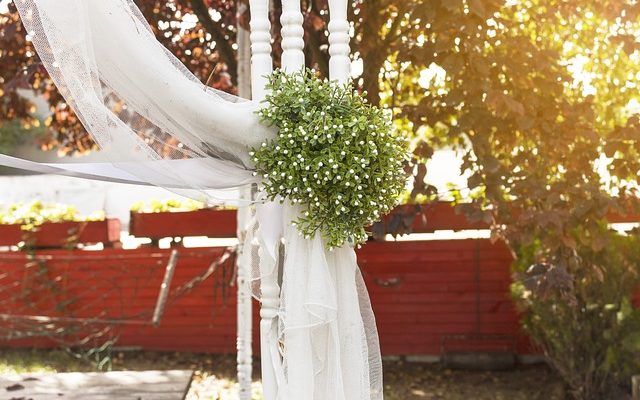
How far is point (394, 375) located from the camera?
523 centimetres

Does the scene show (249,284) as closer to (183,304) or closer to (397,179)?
(397,179)

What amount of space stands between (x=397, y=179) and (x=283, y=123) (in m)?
0.36

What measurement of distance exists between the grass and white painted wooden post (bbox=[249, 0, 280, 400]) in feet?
7.31

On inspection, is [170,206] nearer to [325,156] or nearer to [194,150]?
[194,150]

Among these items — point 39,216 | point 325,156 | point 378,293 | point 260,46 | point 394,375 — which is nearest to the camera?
point 325,156

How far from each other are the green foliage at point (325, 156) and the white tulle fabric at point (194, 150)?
0.20 ft

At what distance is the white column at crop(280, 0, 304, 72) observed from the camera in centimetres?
215

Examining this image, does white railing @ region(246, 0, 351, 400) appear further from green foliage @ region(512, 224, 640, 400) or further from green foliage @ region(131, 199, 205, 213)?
green foliage @ region(131, 199, 205, 213)

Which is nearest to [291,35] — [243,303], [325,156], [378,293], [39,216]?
[325,156]

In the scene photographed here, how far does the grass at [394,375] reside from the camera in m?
4.77

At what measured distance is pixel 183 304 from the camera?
568 centimetres

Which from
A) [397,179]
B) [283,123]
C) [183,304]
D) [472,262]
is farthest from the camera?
[183,304]

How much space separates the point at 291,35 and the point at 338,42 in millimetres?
130

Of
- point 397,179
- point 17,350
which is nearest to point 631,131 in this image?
point 397,179
